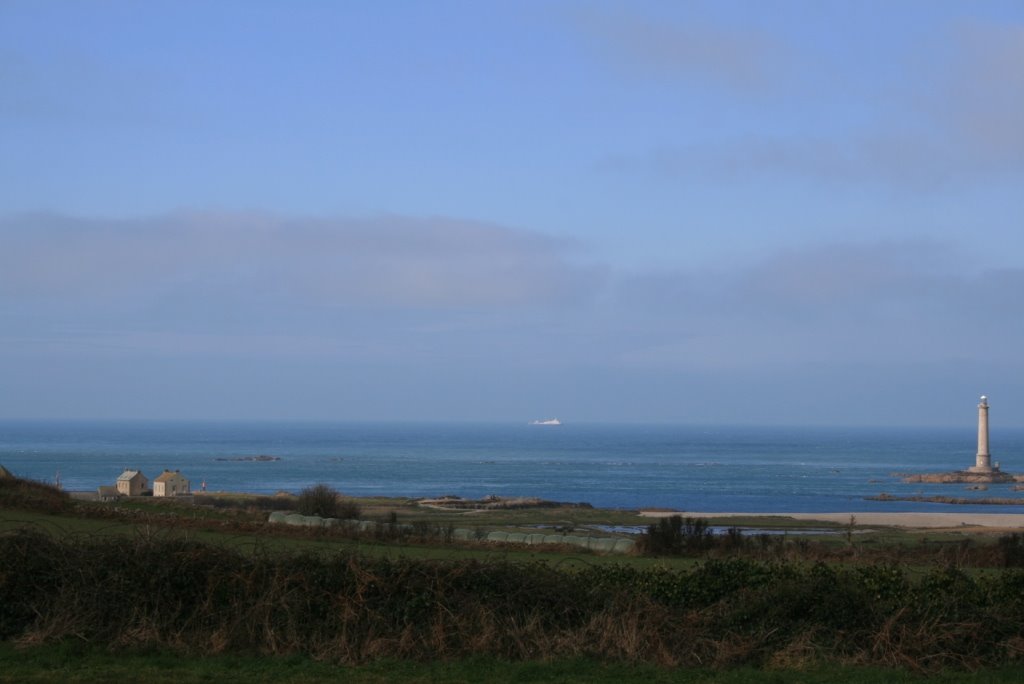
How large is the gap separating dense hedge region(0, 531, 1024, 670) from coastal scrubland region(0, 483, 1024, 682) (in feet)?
0.06

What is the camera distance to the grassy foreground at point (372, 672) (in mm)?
10008

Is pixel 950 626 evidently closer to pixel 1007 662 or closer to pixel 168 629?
pixel 1007 662

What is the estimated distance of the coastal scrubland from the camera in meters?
10.9

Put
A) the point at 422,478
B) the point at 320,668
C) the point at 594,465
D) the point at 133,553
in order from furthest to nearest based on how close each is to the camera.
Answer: the point at 594,465 < the point at 422,478 < the point at 133,553 < the point at 320,668

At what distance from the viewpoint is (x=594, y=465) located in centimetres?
14725

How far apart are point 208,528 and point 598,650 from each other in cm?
1470

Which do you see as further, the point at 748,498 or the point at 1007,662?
the point at 748,498

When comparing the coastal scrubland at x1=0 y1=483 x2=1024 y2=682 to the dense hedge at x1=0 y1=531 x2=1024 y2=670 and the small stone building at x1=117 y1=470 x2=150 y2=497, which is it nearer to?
the dense hedge at x1=0 y1=531 x2=1024 y2=670

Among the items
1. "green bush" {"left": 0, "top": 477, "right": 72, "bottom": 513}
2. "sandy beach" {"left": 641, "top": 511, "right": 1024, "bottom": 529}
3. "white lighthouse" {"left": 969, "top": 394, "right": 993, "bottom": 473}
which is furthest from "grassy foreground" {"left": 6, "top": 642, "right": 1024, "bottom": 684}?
"white lighthouse" {"left": 969, "top": 394, "right": 993, "bottom": 473}

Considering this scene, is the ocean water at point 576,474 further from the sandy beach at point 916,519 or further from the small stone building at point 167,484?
the small stone building at point 167,484

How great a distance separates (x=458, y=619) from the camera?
11586mm

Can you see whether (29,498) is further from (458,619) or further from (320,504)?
(458,619)

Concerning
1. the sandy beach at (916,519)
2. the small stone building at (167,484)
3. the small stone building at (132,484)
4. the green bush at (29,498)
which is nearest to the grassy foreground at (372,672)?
the green bush at (29,498)

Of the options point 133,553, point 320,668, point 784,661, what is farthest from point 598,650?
point 133,553
